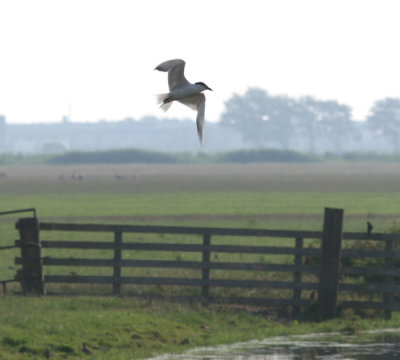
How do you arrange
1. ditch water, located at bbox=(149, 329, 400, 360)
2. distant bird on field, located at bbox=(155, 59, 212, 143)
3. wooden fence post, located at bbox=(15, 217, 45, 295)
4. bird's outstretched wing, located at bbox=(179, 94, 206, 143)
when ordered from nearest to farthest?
distant bird on field, located at bbox=(155, 59, 212, 143) < bird's outstretched wing, located at bbox=(179, 94, 206, 143) < ditch water, located at bbox=(149, 329, 400, 360) < wooden fence post, located at bbox=(15, 217, 45, 295)

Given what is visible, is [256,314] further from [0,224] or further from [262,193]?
[262,193]

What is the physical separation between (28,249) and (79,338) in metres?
3.72

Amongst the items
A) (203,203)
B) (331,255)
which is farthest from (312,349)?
(203,203)

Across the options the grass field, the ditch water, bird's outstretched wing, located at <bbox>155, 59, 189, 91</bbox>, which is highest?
bird's outstretched wing, located at <bbox>155, 59, 189, 91</bbox>

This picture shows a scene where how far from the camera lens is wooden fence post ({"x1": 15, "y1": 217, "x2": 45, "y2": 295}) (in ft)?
60.6

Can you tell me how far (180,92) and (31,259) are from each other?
263 inches

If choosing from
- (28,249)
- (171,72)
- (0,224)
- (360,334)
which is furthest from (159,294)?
(0,224)

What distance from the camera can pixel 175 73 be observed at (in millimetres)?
13430

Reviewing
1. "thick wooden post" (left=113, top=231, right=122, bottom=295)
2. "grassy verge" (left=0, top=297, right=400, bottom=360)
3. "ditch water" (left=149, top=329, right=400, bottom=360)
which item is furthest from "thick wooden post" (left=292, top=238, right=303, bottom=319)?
"thick wooden post" (left=113, top=231, right=122, bottom=295)

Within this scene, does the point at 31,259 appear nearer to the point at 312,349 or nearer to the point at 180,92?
the point at 312,349

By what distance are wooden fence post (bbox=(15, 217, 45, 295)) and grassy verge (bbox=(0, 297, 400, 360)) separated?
0.45 meters

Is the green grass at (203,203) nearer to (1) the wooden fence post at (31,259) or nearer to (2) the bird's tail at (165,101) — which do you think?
(1) the wooden fence post at (31,259)

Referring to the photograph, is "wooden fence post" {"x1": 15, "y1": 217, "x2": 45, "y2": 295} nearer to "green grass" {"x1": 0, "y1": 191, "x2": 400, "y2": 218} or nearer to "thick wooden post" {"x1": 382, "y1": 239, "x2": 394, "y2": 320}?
"thick wooden post" {"x1": 382, "y1": 239, "x2": 394, "y2": 320}

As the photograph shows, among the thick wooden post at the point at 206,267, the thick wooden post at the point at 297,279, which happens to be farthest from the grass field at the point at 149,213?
the thick wooden post at the point at 297,279
